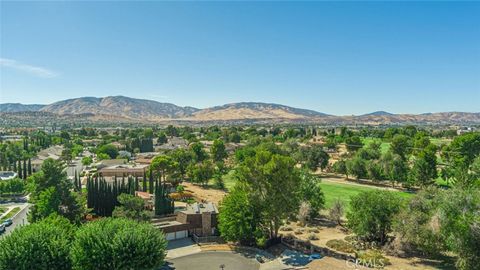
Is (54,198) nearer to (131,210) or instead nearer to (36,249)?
(131,210)

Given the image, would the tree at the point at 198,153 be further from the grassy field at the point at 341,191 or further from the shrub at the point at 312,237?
the shrub at the point at 312,237

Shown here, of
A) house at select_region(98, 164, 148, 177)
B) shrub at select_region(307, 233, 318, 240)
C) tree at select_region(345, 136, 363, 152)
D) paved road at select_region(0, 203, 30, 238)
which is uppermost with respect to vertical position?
tree at select_region(345, 136, 363, 152)

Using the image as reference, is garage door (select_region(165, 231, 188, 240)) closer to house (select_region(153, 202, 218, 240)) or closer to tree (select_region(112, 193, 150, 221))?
house (select_region(153, 202, 218, 240))

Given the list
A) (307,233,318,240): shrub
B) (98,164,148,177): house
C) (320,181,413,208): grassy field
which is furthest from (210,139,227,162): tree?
(307,233,318,240): shrub

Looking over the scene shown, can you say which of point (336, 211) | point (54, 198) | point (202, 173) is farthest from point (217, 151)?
point (54, 198)

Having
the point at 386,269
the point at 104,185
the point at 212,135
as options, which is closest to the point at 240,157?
the point at 104,185

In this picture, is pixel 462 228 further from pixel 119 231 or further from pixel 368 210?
pixel 119 231
